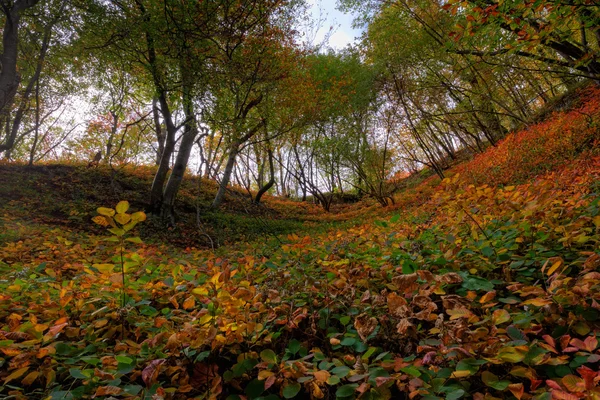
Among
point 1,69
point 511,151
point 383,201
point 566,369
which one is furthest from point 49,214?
point 511,151

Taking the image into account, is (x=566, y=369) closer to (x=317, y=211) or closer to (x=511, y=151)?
(x=511, y=151)

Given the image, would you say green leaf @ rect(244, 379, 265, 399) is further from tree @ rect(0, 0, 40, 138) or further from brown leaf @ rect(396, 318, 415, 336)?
tree @ rect(0, 0, 40, 138)

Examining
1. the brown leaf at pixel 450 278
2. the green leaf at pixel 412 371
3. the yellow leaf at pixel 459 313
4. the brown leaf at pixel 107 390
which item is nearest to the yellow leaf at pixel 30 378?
the brown leaf at pixel 107 390

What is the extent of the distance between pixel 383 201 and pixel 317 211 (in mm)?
5572

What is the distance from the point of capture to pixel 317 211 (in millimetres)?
18578

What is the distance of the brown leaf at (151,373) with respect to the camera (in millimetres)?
1262

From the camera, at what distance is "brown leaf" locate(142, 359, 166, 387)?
1262 mm

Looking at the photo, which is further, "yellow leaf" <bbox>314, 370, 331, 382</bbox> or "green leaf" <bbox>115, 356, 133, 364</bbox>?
"green leaf" <bbox>115, 356, 133, 364</bbox>

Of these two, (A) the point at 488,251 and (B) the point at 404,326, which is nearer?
(B) the point at 404,326

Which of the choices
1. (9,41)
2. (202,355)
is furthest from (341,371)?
(9,41)

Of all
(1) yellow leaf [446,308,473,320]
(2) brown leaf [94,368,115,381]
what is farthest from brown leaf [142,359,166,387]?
(1) yellow leaf [446,308,473,320]

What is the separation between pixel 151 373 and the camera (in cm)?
128

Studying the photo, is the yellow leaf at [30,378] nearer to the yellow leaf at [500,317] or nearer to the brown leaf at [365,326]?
the brown leaf at [365,326]

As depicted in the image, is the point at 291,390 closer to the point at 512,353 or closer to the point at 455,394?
the point at 455,394
